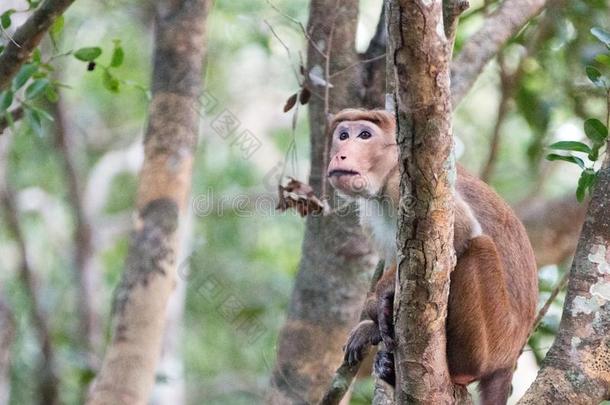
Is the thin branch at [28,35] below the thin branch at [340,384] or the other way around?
the other way around

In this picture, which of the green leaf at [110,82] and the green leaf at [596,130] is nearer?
the green leaf at [596,130]

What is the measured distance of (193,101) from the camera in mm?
5621

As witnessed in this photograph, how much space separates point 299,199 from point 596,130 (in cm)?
Answer: 133

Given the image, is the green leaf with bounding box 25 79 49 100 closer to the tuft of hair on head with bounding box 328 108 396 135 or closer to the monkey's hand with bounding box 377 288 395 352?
the tuft of hair on head with bounding box 328 108 396 135

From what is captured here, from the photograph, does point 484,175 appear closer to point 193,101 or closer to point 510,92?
point 510,92

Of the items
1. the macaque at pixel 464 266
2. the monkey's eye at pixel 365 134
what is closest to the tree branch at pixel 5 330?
the macaque at pixel 464 266

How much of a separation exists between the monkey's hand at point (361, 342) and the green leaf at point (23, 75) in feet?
6.19

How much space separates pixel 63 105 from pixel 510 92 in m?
4.45

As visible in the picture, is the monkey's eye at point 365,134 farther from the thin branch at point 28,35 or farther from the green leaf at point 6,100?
the green leaf at point 6,100

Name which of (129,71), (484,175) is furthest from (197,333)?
(484,175)

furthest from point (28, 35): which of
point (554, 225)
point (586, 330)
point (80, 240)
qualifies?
point (80, 240)

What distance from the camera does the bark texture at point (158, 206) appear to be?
5.12 m

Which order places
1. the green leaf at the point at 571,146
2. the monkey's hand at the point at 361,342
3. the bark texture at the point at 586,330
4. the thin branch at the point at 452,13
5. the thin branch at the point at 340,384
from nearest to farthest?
the thin branch at the point at 452,13 → the bark texture at the point at 586,330 → the green leaf at the point at 571,146 → the thin branch at the point at 340,384 → the monkey's hand at the point at 361,342

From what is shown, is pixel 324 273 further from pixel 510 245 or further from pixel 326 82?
pixel 510 245
